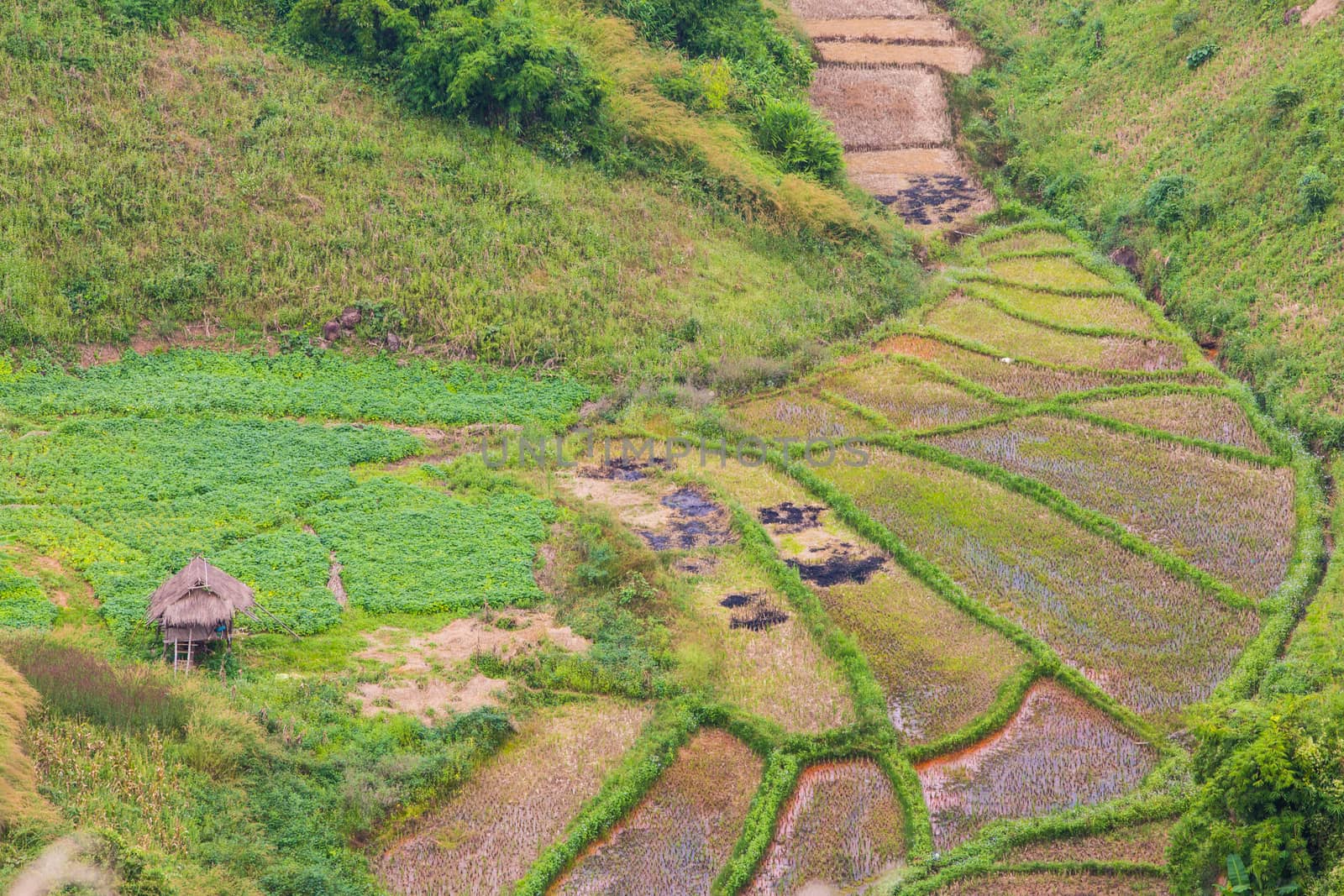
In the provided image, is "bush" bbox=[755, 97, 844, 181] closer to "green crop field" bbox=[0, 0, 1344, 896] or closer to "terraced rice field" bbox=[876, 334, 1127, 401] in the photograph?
"green crop field" bbox=[0, 0, 1344, 896]

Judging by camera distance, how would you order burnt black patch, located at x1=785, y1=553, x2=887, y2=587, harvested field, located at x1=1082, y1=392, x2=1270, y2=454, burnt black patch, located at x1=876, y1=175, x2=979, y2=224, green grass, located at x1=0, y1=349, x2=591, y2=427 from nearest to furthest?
burnt black patch, located at x1=785, y1=553, x2=887, y2=587
green grass, located at x1=0, y1=349, x2=591, y2=427
harvested field, located at x1=1082, y1=392, x2=1270, y2=454
burnt black patch, located at x1=876, y1=175, x2=979, y2=224

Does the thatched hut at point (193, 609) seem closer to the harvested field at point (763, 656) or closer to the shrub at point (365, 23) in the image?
the harvested field at point (763, 656)

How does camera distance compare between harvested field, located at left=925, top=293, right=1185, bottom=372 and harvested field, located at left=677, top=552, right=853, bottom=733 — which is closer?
harvested field, located at left=677, top=552, right=853, bottom=733

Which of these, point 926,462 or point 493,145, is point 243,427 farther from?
point 926,462

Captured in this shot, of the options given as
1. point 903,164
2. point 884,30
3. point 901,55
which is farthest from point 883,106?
point 884,30

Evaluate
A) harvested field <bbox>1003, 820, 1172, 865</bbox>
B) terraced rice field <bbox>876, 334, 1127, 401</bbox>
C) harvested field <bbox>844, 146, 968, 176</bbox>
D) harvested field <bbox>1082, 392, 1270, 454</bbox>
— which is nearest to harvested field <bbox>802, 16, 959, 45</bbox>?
harvested field <bbox>844, 146, 968, 176</bbox>

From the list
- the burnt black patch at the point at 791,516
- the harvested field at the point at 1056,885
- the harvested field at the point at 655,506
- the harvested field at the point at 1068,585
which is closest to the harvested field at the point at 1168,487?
the harvested field at the point at 1068,585
